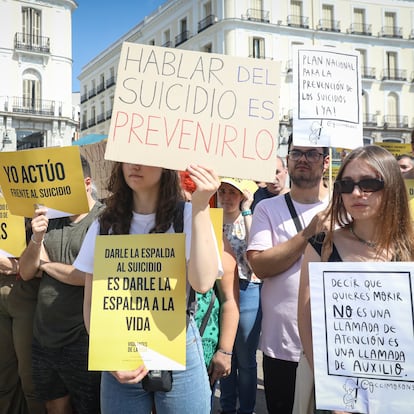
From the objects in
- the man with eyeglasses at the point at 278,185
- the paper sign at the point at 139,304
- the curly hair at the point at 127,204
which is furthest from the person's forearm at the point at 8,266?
the man with eyeglasses at the point at 278,185

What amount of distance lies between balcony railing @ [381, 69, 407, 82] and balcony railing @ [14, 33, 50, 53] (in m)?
22.6

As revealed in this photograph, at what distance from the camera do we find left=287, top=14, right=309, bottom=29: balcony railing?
3356 cm

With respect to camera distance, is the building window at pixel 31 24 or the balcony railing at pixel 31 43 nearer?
the balcony railing at pixel 31 43

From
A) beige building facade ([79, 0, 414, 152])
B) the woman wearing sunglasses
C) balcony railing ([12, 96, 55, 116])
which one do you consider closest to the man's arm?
the woman wearing sunglasses

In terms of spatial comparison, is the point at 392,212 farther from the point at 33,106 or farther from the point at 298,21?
the point at 298,21

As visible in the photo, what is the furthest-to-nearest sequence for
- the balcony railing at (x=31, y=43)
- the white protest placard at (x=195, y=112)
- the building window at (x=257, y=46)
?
1. the building window at (x=257, y=46)
2. the balcony railing at (x=31, y=43)
3. the white protest placard at (x=195, y=112)

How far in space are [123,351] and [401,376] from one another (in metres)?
0.93

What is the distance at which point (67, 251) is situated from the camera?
2631 millimetres

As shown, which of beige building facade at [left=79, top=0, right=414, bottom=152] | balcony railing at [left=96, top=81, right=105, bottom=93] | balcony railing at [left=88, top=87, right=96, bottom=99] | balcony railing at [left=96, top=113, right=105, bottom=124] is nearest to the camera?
beige building facade at [left=79, top=0, right=414, bottom=152]

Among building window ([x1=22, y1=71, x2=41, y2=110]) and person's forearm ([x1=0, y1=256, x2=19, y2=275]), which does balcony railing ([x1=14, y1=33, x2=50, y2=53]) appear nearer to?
building window ([x1=22, y1=71, x2=41, y2=110])

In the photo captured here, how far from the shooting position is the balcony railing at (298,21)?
33.6m

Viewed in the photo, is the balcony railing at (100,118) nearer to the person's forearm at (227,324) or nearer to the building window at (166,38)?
the building window at (166,38)

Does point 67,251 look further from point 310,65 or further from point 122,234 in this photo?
point 310,65

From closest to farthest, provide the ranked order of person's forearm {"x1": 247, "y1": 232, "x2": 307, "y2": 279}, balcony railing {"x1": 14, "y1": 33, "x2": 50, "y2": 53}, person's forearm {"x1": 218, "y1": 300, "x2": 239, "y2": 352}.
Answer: person's forearm {"x1": 247, "y1": 232, "x2": 307, "y2": 279} < person's forearm {"x1": 218, "y1": 300, "x2": 239, "y2": 352} < balcony railing {"x1": 14, "y1": 33, "x2": 50, "y2": 53}
